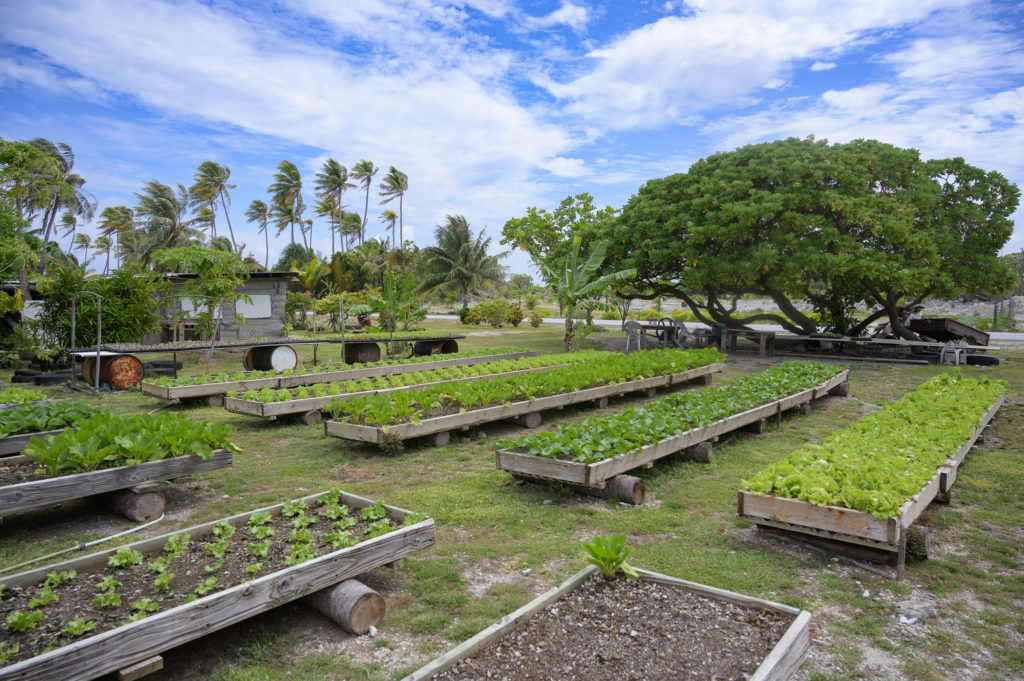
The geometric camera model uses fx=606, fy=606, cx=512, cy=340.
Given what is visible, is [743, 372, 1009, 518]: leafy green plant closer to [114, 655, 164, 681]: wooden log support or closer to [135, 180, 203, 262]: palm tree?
[114, 655, 164, 681]: wooden log support

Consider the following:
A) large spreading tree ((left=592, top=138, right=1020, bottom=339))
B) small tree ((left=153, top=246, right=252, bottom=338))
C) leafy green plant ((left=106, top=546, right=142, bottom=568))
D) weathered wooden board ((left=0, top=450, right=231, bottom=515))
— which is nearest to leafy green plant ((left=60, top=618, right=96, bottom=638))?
leafy green plant ((left=106, top=546, right=142, bottom=568))

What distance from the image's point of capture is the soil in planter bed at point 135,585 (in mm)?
2984

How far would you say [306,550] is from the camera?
3.80 meters

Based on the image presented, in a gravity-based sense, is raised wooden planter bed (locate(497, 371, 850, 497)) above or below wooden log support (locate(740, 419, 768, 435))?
above

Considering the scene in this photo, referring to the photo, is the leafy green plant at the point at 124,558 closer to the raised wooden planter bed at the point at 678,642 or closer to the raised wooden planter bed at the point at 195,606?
the raised wooden planter bed at the point at 195,606

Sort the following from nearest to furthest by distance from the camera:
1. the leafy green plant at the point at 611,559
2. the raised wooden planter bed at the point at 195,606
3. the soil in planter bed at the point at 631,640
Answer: the raised wooden planter bed at the point at 195,606 < the soil in planter bed at the point at 631,640 < the leafy green plant at the point at 611,559

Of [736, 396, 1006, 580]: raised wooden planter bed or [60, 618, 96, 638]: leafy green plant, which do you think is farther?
[736, 396, 1006, 580]: raised wooden planter bed

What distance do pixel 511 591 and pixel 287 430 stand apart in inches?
229

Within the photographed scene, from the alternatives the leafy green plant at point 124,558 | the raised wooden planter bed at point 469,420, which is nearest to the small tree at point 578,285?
the raised wooden planter bed at point 469,420

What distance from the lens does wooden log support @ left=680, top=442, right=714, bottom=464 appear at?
725 centimetres

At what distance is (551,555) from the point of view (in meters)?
4.70

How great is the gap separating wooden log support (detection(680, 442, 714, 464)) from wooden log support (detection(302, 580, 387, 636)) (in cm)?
463

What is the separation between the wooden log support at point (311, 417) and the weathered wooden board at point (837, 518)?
649 centimetres

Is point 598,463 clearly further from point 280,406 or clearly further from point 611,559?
point 280,406
